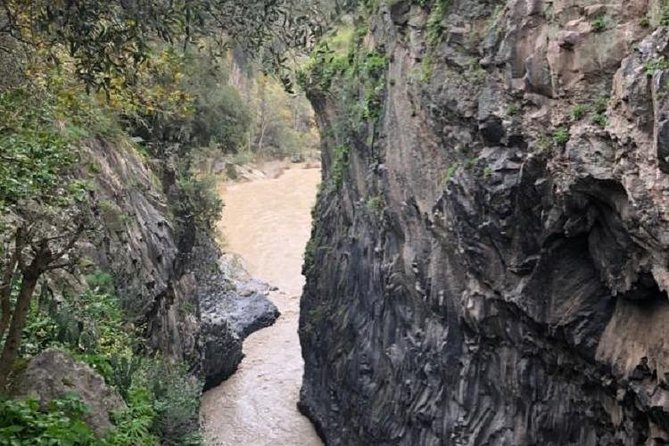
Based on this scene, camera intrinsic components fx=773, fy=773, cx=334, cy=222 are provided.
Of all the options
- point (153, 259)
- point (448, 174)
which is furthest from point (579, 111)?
point (153, 259)

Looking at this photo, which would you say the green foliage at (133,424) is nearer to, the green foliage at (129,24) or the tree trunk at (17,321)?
the tree trunk at (17,321)

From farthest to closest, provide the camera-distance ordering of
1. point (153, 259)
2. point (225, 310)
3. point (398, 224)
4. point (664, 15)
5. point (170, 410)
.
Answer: point (225, 310)
point (153, 259)
point (398, 224)
point (170, 410)
point (664, 15)

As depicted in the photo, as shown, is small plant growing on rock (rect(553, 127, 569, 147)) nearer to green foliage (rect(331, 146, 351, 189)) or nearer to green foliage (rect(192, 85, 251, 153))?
green foliage (rect(331, 146, 351, 189))

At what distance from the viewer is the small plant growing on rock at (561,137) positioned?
26.6ft

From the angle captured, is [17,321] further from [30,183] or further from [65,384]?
[30,183]

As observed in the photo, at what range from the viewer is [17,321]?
18.9ft

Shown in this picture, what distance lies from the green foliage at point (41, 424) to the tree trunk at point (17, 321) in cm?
28

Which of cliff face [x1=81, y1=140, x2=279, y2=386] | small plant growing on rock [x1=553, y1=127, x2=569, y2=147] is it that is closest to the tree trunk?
cliff face [x1=81, y1=140, x2=279, y2=386]

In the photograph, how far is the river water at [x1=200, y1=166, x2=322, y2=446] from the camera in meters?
18.1

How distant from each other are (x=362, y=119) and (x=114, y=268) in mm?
5353

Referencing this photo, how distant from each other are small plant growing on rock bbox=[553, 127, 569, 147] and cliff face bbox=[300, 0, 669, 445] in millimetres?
17

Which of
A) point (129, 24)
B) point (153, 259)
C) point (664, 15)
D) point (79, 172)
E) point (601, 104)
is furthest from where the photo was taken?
point (153, 259)

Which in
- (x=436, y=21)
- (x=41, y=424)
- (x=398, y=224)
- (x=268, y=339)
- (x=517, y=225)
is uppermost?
(x=436, y=21)

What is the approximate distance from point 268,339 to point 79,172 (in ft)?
42.0
